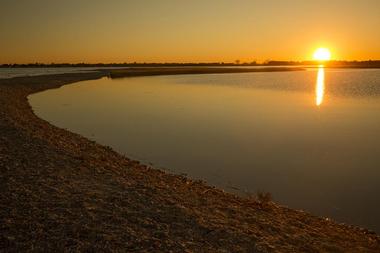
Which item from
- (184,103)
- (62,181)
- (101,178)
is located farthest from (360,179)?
(184,103)

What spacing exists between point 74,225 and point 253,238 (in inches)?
143

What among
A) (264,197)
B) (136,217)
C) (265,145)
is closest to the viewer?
(136,217)

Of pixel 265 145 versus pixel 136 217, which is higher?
pixel 265 145

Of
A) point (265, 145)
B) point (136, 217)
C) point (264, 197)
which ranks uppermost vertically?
point (265, 145)

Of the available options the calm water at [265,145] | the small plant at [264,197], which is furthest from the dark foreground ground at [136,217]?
the calm water at [265,145]

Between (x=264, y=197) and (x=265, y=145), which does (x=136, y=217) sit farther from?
(x=265, y=145)

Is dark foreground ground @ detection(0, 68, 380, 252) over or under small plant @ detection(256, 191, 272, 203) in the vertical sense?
over

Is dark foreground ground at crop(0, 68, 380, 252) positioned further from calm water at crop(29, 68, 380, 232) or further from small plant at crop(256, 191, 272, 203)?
calm water at crop(29, 68, 380, 232)

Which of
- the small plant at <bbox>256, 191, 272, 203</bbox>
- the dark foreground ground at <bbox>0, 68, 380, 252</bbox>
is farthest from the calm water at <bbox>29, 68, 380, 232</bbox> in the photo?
the dark foreground ground at <bbox>0, 68, 380, 252</bbox>

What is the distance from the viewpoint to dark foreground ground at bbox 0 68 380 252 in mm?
7152

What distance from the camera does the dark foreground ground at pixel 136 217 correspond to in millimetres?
7152

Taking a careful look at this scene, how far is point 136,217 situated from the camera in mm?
8391

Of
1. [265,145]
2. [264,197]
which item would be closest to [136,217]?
[264,197]

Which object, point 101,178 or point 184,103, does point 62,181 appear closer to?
point 101,178
